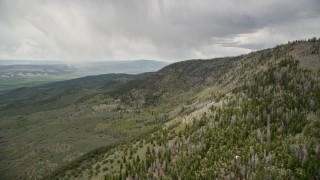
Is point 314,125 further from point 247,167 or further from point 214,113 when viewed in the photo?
point 214,113

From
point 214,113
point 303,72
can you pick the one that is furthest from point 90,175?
point 303,72

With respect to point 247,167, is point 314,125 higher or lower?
higher

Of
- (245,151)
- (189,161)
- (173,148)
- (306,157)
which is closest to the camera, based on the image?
(306,157)

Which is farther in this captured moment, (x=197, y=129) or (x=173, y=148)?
(x=197, y=129)

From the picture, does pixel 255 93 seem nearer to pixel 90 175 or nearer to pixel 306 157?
pixel 306 157

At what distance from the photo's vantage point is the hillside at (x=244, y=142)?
110000 mm

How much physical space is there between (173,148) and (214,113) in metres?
32.8

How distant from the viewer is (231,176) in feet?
358

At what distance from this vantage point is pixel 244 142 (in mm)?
127438

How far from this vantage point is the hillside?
110000mm

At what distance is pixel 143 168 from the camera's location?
138 meters

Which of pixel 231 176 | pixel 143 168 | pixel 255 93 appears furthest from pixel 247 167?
pixel 255 93

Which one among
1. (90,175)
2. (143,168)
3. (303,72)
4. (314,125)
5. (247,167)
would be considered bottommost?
(90,175)

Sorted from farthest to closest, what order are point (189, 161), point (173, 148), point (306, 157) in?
point (173, 148) < point (189, 161) < point (306, 157)
